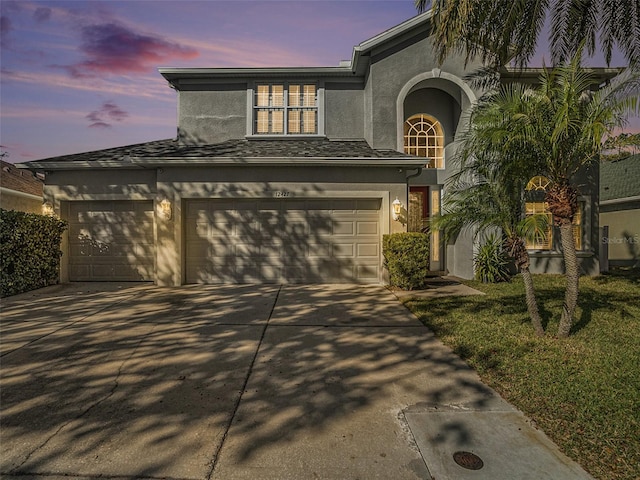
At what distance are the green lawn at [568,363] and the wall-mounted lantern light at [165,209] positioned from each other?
6.91 metres

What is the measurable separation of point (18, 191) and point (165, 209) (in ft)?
24.4

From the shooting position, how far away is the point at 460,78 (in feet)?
35.0

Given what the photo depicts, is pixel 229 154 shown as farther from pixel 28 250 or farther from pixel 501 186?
pixel 501 186

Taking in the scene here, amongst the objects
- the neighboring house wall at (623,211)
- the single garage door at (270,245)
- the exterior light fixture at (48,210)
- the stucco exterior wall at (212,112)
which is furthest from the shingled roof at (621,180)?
the exterior light fixture at (48,210)

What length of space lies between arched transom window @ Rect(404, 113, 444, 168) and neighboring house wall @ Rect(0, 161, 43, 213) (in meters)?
12.1

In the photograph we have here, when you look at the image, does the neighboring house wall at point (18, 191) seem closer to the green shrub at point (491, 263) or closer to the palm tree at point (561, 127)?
the palm tree at point (561, 127)

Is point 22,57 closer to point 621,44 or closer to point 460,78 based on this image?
point 460,78

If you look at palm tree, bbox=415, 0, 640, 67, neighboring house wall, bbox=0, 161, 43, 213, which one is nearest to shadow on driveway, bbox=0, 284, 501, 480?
palm tree, bbox=415, 0, 640, 67

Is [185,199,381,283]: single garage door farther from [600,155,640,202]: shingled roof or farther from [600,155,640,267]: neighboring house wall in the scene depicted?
[600,155,640,202]: shingled roof

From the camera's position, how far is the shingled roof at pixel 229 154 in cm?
921

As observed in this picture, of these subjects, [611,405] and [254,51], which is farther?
[254,51]

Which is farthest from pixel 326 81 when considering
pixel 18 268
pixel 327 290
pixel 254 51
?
pixel 18 268

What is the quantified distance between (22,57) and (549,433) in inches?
526

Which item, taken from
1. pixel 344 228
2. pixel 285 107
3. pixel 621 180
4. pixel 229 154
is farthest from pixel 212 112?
pixel 621 180
